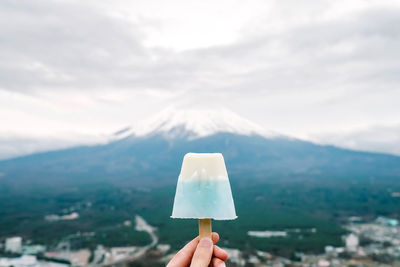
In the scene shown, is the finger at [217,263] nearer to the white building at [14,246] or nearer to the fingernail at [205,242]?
the fingernail at [205,242]

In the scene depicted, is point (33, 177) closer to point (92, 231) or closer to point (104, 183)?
point (104, 183)

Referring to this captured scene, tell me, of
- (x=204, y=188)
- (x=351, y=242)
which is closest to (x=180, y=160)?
(x=351, y=242)

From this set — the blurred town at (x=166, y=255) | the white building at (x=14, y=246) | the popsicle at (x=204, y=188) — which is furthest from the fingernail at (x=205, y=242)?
the white building at (x=14, y=246)

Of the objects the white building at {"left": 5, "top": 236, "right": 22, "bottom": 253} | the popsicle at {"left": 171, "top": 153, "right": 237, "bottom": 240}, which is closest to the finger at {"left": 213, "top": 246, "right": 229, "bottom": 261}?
the popsicle at {"left": 171, "top": 153, "right": 237, "bottom": 240}

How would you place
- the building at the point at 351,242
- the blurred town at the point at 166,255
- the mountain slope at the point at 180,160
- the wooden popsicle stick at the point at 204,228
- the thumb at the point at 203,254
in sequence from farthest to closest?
the mountain slope at the point at 180,160 → the building at the point at 351,242 → the blurred town at the point at 166,255 → the wooden popsicle stick at the point at 204,228 → the thumb at the point at 203,254

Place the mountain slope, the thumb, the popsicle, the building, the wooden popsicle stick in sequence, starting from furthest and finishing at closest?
1. the mountain slope
2. the building
3. the popsicle
4. the wooden popsicle stick
5. the thumb

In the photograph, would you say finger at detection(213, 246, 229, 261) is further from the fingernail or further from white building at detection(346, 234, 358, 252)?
white building at detection(346, 234, 358, 252)

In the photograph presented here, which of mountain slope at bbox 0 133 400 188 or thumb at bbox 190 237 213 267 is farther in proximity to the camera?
mountain slope at bbox 0 133 400 188
